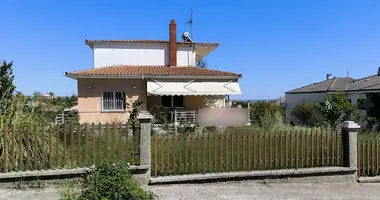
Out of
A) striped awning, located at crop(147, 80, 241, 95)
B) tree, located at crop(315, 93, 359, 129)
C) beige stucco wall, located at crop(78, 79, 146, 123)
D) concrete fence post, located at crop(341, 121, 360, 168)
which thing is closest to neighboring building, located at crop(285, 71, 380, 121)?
tree, located at crop(315, 93, 359, 129)

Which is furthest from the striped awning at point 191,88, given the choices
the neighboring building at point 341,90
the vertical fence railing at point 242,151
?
the neighboring building at point 341,90

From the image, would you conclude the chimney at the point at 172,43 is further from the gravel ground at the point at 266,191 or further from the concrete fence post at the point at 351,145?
the gravel ground at the point at 266,191

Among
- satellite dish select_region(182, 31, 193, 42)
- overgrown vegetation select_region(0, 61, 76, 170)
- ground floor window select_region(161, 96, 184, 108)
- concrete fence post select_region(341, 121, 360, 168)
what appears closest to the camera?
overgrown vegetation select_region(0, 61, 76, 170)

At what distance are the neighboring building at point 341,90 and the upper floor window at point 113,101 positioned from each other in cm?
2434

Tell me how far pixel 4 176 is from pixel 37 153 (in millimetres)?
946

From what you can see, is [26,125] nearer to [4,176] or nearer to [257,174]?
[4,176]

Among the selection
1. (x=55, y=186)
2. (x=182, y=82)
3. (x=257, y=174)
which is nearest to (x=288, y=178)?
(x=257, y=174)

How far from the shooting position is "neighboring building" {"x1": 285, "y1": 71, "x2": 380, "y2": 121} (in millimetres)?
33531

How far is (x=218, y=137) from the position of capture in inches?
360

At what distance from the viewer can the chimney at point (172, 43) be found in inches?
1123

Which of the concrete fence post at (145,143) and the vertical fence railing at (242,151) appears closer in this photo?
the concrete fence post at (145,143)

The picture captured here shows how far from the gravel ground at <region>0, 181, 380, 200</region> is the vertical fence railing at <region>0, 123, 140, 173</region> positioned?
30.5 inches

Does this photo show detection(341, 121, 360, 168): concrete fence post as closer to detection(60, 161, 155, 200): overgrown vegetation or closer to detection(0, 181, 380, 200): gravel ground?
detection(0, 181, 380, 200): gravel ground

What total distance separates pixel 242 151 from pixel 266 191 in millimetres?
1356
